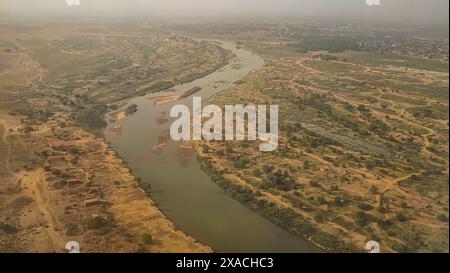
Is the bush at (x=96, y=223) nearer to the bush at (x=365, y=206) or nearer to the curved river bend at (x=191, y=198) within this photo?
the curved river bend at (x=191, y=198)

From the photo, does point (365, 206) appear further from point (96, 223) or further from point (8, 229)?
point (8, 229)

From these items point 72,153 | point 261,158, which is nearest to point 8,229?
point 72,153

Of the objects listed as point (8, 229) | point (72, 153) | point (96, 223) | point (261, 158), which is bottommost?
point (8, 229)

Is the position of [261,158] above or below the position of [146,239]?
above

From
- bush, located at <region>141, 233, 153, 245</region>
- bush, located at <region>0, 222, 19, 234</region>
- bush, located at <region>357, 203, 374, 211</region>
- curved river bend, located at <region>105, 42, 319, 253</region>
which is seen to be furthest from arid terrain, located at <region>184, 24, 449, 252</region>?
bush, located at <region>0, 222, 19, 234</region>

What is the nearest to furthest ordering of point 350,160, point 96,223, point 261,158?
point 96,223 → point 350,160 → point 261,158

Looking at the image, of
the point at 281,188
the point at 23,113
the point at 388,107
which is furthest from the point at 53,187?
the point at 388,107

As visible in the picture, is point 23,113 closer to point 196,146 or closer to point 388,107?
point 196,146

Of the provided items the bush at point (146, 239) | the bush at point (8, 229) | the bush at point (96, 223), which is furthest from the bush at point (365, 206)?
the bush at point (8, 229)

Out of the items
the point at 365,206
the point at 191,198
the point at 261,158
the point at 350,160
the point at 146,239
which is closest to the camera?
the point at 146,239

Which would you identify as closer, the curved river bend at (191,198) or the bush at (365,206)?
the curved river bend at (191,198)
